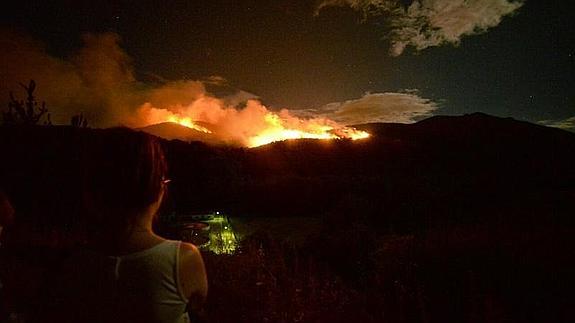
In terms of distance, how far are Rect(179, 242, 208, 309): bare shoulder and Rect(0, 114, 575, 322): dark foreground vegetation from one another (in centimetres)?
52

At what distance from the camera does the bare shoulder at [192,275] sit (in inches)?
60.3

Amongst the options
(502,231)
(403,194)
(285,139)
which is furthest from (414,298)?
(285,139)

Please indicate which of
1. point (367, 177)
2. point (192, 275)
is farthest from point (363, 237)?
point (367, 177)

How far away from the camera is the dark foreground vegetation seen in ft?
16.7

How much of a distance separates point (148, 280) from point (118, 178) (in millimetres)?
402

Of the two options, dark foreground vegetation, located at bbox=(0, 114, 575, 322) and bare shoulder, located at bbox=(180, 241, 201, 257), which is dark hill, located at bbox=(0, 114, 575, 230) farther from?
bare shoulder, located at bbox=(180, 241, 201, 257)

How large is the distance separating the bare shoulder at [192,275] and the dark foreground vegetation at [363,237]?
0.52m

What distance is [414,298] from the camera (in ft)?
18.0

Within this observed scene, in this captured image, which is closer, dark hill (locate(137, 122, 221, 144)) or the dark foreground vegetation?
the dark foreground vegetation

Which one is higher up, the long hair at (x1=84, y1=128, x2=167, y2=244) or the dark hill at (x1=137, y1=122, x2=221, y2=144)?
the dark hill at (x1=137, y1=122, x2=221, y2=144)

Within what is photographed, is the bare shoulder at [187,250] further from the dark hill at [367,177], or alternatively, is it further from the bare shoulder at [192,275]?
the dark hill at [367,177]

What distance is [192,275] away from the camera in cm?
157

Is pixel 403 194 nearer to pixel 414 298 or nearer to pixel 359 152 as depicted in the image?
pixel 414 298

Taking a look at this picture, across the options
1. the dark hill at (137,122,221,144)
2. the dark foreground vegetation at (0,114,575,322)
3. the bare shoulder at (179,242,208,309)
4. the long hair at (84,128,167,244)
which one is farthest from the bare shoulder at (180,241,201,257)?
the dark hill at (137,122,221,144)
